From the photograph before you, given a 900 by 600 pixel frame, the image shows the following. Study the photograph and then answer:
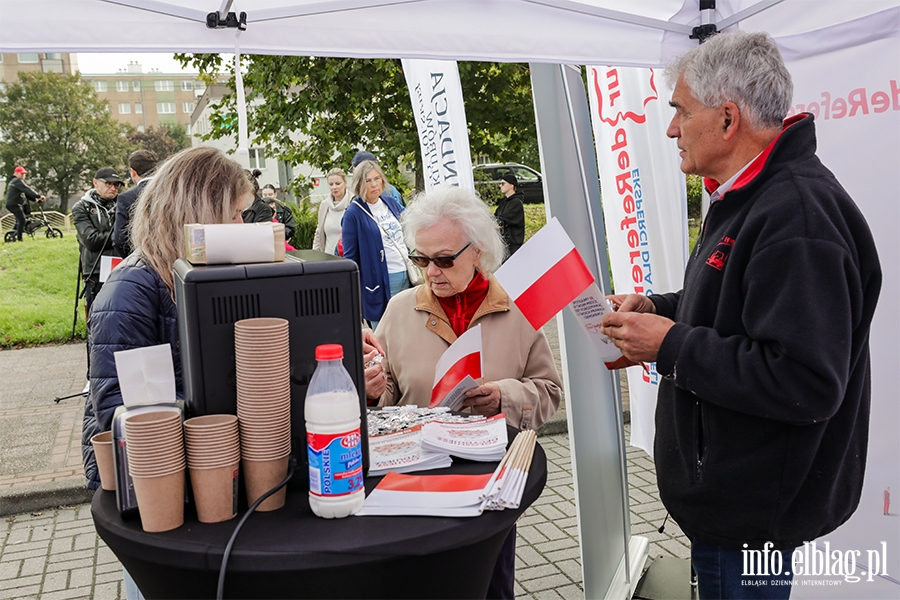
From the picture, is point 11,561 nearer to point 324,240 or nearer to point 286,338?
point 286,338

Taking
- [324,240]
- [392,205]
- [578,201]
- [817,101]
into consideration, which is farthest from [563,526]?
[324,240]

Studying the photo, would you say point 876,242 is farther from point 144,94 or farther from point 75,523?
point 144,94

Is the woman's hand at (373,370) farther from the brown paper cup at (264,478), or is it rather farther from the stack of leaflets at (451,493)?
the brown paper cup at (264,478)

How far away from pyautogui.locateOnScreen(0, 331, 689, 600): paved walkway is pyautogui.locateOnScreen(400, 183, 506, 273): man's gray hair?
174 centimetres

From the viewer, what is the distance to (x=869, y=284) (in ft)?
5.48

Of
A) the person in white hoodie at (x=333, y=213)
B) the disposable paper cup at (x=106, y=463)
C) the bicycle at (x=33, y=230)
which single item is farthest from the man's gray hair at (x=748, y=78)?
the bicycle at (x=33, y=230)

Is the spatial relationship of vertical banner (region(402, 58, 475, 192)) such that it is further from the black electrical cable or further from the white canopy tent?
the black electrical cable

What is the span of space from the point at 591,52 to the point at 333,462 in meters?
2.24

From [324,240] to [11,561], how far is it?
4.89 m

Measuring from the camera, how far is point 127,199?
17.1 feet

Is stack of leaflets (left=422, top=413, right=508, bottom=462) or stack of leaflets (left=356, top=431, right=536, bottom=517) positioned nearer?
stack of leaflets (left=356, top=431, right=536, bottom=517)

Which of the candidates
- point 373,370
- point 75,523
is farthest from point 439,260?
point 75,523

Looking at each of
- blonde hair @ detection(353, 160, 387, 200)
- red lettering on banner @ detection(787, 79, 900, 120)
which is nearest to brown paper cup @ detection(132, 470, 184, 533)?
red lettering on banner @ detection(787, 79, 900, 120)

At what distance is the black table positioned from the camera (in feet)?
3.81
